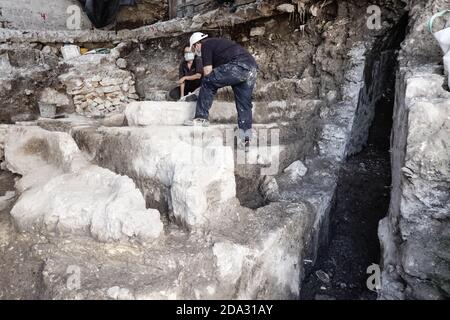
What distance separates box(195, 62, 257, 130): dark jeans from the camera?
328cm

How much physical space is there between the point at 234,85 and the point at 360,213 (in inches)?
74.1

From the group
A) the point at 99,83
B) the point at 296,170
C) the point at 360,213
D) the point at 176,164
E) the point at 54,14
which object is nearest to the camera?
the point at 176,164

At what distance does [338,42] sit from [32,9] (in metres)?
7.60

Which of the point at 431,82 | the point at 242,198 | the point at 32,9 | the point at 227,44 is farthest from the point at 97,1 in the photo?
the point at 431,82

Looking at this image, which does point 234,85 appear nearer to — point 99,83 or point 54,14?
point 99,83

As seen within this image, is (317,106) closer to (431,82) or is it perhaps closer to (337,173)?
(337,173)

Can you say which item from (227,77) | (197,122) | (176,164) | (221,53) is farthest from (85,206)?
(221,53)

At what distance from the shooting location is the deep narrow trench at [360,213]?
2.68 metres

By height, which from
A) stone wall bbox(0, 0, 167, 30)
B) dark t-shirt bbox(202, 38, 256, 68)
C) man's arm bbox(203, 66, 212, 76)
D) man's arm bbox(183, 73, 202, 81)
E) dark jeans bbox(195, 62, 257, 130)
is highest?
stone wall bbox(0, 0, 167, 30)

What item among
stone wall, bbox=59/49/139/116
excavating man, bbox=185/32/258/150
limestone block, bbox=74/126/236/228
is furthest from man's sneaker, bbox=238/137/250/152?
stone wall, bbox=59/49/139/116

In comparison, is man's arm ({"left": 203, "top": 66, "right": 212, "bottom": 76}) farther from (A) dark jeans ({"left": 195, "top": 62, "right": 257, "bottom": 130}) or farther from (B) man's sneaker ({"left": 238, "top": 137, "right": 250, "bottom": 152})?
(B) man's sneaker ({"left": 238, "top": 137, "right": 250, "bottom": 152})

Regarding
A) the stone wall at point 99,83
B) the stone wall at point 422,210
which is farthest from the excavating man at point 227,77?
the stone wall at point 99,83

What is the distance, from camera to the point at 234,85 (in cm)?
339

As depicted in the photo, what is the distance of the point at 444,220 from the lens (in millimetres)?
2051
